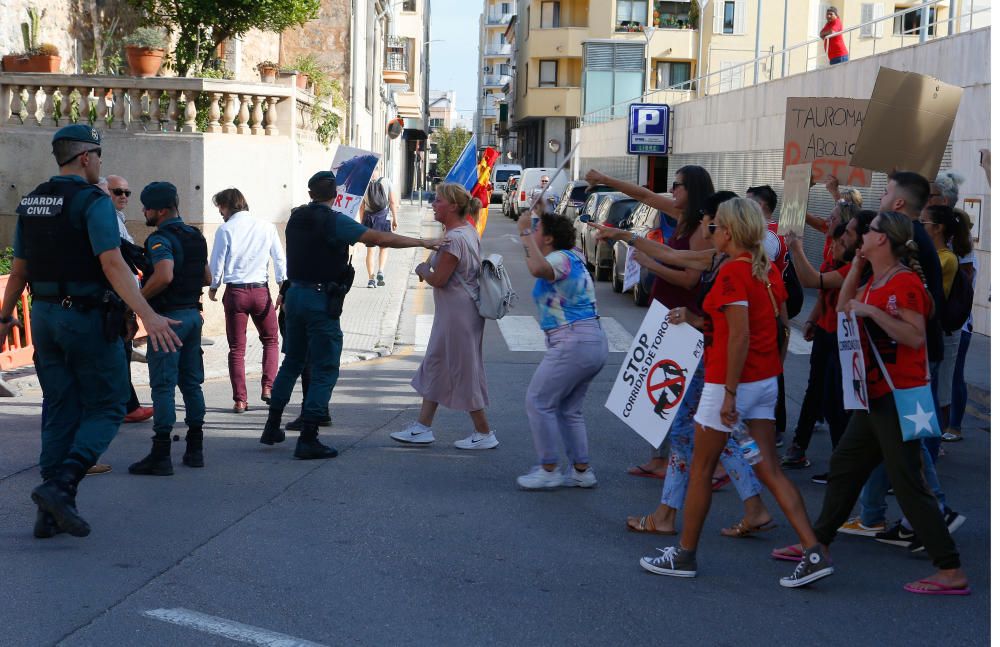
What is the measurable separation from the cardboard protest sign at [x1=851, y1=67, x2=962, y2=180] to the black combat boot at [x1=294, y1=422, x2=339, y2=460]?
416 cm

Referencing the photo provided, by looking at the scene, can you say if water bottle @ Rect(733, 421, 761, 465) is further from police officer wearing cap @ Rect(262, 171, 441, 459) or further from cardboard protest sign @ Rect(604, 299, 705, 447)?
police officer wearing cap @ Rect(262, 171, 441, 459)

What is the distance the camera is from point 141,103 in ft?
46.2

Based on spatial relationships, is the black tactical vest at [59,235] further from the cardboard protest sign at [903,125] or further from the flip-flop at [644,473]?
the cardboard protest sign at [903,125]

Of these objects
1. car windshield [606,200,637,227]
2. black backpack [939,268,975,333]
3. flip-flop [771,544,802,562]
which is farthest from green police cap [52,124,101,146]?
car windshield [606,200,637,227]

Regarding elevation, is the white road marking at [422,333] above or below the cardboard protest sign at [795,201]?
below

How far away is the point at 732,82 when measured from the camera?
95.4 ft

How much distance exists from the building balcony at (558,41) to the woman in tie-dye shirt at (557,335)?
5893cm

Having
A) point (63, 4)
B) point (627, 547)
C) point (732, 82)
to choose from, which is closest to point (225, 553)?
point (627, 547)

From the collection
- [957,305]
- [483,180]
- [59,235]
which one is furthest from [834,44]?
[59,235]

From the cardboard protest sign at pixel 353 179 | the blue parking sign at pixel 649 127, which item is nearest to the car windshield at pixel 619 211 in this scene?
the cardboard protest sign at pixel 353 179

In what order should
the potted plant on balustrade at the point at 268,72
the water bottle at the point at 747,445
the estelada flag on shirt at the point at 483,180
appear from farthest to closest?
the potted plant on balustrade at the point at 268,72 < the estelada flag on shirt at the point at 483,180 < the water bottle at the point at 747,445

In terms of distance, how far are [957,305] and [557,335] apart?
93.1 inches

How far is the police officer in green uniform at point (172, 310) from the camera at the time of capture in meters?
7.23

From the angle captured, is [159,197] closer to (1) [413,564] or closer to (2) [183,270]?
(2) [183,270]
